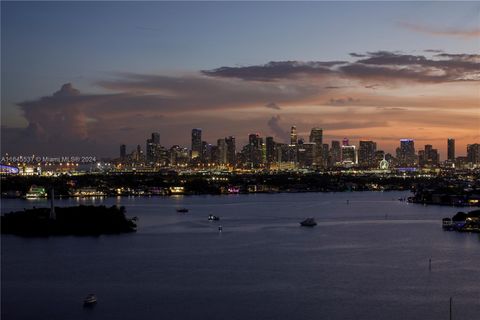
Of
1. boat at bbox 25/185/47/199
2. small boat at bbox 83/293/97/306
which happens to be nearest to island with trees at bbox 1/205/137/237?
small boat at bbox 83/293/97/306

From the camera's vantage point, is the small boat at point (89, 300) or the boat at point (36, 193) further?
the boat at point (36, 193)

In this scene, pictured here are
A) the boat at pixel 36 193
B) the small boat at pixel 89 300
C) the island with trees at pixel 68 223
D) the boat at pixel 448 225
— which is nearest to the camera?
the small boat at pixel 89 300

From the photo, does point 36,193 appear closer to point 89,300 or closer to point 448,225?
point 448,225

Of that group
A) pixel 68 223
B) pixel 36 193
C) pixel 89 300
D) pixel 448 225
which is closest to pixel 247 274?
pixel 89 300

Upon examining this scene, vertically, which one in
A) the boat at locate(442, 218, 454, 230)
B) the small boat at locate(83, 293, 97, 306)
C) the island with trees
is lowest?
the small boat at locate(83, 293, 97, 306)

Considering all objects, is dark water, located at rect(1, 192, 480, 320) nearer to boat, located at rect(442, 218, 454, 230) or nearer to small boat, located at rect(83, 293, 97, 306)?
small boat, located at rect(83, 293, 97, 306)

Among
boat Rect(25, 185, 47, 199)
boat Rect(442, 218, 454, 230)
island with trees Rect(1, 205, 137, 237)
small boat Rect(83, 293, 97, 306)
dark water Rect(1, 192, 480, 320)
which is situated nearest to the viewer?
dark water Rect(1, 192, 480, 320)

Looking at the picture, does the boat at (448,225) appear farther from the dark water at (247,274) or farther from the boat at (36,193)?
the boat at (36,193)

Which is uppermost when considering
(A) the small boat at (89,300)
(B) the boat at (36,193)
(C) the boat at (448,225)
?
(B) the boat at (36,193)

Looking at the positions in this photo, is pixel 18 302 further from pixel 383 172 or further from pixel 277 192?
pixel 383 172

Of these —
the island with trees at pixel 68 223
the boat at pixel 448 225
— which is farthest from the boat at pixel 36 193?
the boat at pixel 448 225
